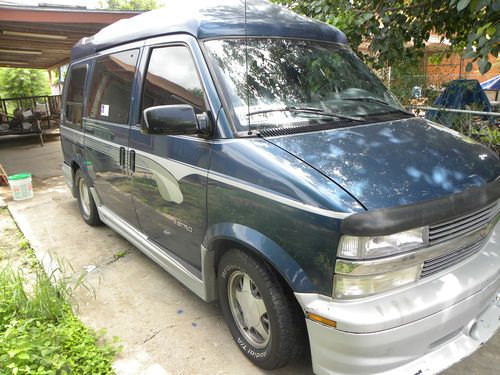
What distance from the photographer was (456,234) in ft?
6.73

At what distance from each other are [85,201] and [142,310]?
2.41 m

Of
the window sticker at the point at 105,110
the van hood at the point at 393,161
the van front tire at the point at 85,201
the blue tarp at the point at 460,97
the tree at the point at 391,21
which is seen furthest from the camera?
the blue tarp at the point at 460,97

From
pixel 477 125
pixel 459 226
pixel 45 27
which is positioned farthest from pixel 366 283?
pixel 45 27

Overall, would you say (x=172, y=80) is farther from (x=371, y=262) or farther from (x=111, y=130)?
(x=371, y=262)

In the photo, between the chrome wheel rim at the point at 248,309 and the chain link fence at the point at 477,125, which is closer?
the chrome wheel rim at the point at 248,309

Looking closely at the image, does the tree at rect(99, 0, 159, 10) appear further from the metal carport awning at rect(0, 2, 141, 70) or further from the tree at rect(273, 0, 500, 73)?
the tree at rect(273, 0, 500, 73)

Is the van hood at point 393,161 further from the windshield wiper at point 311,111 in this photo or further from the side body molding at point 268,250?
the side body molding at point 268,250

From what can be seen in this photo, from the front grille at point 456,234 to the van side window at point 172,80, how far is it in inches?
62.7

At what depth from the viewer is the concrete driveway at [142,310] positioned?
103 inches

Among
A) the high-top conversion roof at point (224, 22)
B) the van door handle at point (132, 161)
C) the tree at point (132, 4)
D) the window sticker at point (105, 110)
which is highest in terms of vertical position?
the tree at point (132, 4)

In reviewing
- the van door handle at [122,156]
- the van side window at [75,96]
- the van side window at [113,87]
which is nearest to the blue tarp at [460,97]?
the van side window at [113,87]

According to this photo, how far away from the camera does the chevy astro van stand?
186 cm

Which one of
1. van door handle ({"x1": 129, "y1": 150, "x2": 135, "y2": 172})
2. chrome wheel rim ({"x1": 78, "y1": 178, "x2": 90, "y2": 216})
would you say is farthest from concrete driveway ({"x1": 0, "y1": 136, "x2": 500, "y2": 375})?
van door handle ({"x1": 129, "y1": 150, "x2": 135, "y2": 172})

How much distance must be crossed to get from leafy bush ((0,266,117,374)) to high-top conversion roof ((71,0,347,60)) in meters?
2.23
